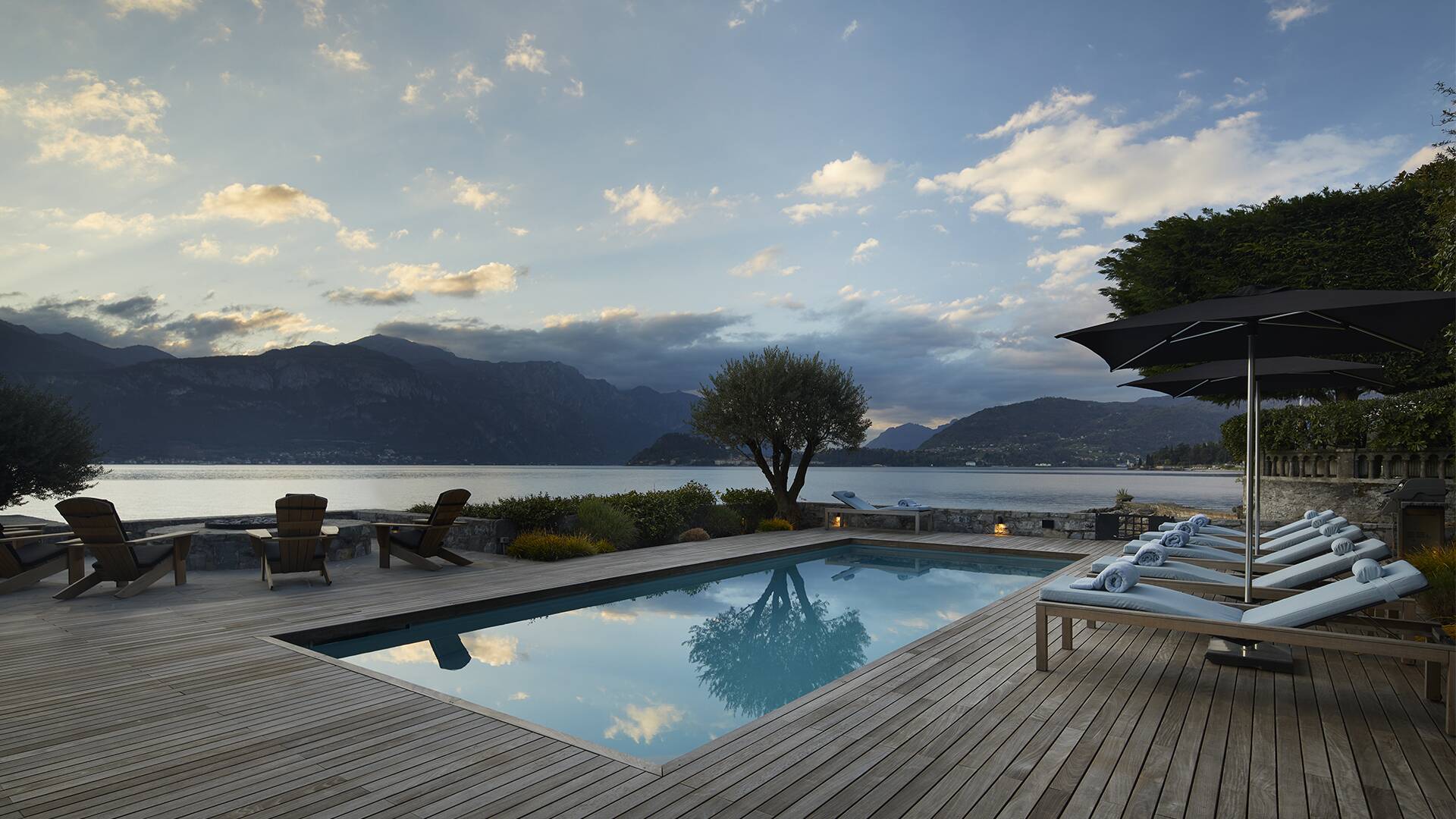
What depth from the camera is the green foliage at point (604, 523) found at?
11453 millimetres

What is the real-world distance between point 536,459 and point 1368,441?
8383cm

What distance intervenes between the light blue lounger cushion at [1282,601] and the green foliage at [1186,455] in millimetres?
51675

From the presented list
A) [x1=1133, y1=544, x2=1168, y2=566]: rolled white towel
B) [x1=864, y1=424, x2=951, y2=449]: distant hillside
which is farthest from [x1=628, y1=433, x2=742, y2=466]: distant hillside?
[x1=1133, y1=544, x2=1168, y2=566]: rolled white towel

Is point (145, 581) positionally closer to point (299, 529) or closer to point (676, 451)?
point (299, 529)

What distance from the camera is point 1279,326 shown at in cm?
459

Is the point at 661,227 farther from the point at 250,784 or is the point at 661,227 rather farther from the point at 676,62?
the point at 250,784

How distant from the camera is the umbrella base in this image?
4477 mm

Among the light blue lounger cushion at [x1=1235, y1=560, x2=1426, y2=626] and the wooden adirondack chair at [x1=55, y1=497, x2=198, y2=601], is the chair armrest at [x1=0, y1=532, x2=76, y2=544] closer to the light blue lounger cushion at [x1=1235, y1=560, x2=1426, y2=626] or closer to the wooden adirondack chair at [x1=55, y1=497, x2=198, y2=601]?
the wooden adirondack chair at [x1=55, y1=497, x2=198, y2=601]

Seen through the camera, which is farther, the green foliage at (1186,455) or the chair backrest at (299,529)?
the green foliage at (1186,455)

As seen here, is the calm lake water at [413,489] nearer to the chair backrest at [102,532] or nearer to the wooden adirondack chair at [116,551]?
the wooden adirondack chair at [116,551]

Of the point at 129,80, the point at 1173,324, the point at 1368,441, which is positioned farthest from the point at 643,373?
the point at 1173,324

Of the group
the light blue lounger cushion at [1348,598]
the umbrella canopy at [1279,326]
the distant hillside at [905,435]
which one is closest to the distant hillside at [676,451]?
the distant hillside at [905,435]

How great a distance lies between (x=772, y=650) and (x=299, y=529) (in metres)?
5.18

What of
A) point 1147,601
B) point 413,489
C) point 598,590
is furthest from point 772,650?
point 413,489
